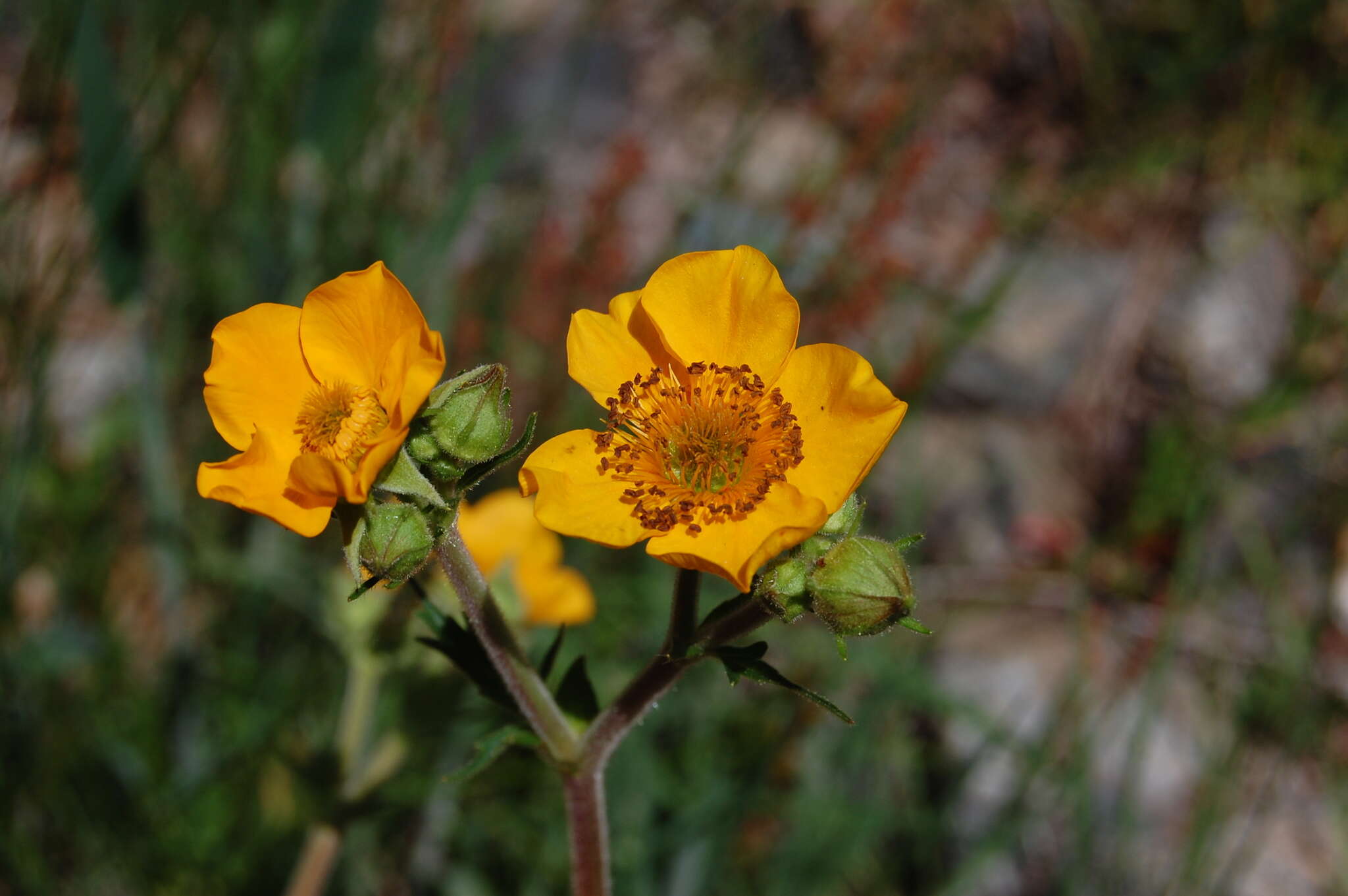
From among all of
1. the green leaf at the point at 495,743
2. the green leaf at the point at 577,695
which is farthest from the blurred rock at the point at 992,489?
the green leaf at the point at 495,743

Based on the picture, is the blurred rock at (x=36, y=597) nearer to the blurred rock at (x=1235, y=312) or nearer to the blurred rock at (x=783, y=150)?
the blurred rock at (x=783, y=150)

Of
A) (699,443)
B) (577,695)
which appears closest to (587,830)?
(577,695)

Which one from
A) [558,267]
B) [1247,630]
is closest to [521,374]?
[558,267]

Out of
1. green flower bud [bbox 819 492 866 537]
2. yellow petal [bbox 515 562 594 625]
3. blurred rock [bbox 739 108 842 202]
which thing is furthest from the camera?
blurred rock [bbox 739 108 842 202]

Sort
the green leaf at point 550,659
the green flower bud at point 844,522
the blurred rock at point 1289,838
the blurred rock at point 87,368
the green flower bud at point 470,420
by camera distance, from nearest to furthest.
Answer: the green flower bud at point 470,420, the green flower bud at point 844,522, the green leaf at point 550,659, the blurred rock at point 1289,838, the blurred rock at point 87,368

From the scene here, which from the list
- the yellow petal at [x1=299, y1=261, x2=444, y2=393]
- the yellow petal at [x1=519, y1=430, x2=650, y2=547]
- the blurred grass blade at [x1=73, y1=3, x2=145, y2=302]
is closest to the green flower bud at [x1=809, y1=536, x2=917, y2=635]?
the yellow petal at [x1=519, y1=430, x2=650, y2=547]

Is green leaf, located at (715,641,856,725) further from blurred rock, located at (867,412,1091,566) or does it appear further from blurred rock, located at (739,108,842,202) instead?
blurred rock, located at (739,108,842,202)

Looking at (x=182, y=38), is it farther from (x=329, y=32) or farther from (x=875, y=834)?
(x=875, y=834)
